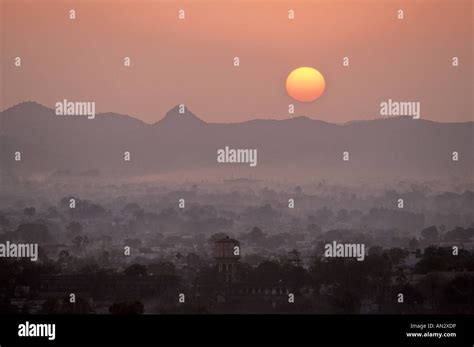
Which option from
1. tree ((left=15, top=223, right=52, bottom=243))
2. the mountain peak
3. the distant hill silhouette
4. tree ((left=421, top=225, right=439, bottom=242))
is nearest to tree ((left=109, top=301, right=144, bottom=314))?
tree ((left=15, top=223, right=52, bottom=243))

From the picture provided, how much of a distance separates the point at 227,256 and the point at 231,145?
4.61 feet

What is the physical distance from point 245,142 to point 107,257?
88.9 inches

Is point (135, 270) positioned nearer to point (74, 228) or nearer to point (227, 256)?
point (74, 228)

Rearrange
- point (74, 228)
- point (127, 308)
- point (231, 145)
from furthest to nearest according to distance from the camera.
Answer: point (231, 145) < point (74, 228) < point (127, 308)

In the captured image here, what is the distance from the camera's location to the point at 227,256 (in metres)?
13.2

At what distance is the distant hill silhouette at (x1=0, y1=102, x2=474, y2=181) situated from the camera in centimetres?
1309

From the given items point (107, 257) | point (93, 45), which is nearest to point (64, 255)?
point (107, 257)

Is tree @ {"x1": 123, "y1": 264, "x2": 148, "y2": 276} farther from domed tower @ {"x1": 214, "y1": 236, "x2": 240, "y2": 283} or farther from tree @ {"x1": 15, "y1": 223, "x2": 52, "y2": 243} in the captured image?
tree @ {"x1": 15, "y1": 223, "x2": 52, "y2": 243}

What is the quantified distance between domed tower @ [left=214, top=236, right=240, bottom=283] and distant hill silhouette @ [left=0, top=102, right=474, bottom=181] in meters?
0.89

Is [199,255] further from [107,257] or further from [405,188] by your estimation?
[405,188]

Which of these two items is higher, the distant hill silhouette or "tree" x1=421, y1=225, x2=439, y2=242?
the distant hill silhouette

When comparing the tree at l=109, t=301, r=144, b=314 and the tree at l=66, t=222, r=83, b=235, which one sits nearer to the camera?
the tree at l=109, t=301, r=144, b=314

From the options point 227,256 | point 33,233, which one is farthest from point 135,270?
point 33,233

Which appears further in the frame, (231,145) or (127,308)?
(231,145)
